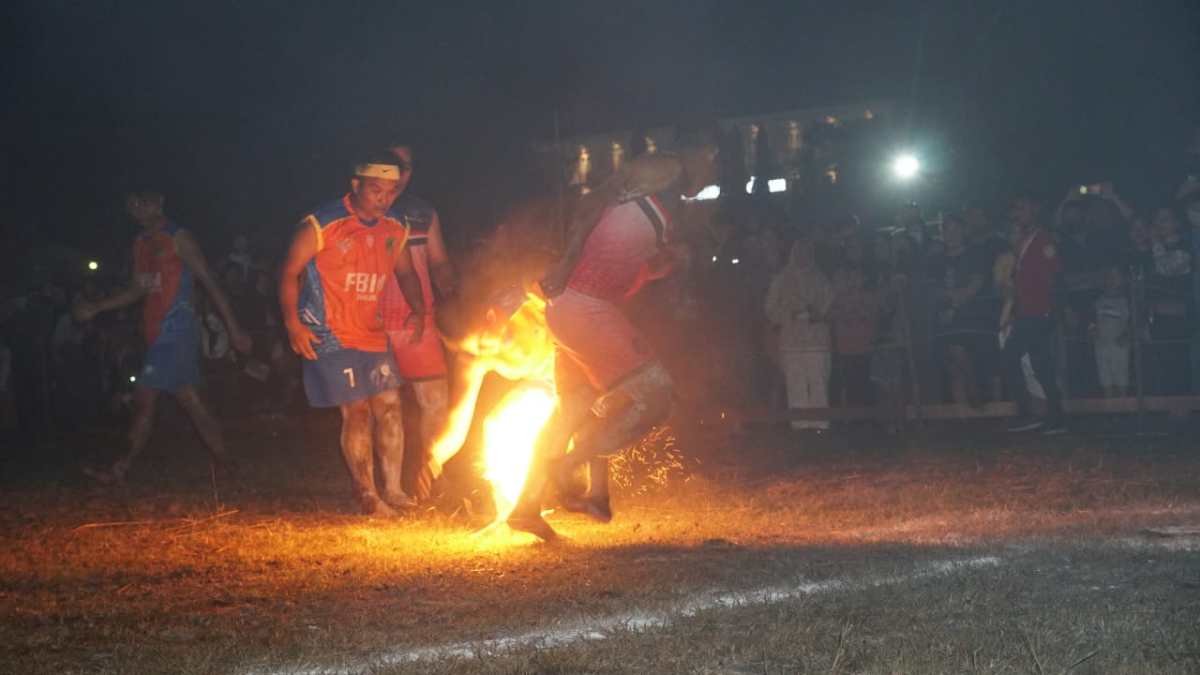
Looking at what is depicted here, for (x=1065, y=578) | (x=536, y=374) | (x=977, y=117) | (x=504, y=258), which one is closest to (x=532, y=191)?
(x=977, y=117)

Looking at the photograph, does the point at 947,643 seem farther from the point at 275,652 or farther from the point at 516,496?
the point at 516,496

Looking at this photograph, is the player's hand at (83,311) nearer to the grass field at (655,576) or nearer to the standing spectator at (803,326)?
the grass field at (655,576)

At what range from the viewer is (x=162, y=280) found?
10.8 meters

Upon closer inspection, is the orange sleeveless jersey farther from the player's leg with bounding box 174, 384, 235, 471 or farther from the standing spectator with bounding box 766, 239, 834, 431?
the standing spectator with bounding box 766, 239, 834, 431

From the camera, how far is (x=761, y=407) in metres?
14.8

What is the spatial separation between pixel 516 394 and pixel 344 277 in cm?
149

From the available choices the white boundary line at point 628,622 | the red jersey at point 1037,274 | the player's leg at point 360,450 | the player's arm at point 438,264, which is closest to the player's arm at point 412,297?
the player's arm at point 438,264

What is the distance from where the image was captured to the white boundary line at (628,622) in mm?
5348

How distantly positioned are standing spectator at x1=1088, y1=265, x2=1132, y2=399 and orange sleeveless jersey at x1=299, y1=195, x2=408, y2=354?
766cm

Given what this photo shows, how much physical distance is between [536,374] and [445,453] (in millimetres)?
1230

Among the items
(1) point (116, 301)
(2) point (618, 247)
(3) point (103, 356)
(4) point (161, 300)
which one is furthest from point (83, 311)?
(3) point (103, 356)

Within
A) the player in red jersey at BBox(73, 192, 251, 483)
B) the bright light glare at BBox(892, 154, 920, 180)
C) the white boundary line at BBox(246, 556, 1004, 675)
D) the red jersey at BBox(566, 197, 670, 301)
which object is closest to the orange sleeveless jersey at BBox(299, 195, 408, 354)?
the player in red jersey at BBox(73, 192, 251, 483)

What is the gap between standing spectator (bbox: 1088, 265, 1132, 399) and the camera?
13836mm

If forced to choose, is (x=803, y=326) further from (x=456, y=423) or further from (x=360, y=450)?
(x=360, y=450)
